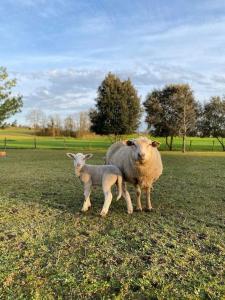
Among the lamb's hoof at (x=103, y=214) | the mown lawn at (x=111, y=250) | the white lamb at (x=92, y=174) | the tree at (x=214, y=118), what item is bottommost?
the mown lawn at (x=111, y=250)

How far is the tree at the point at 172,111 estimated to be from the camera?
143ft

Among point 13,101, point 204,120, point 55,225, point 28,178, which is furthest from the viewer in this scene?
point 204,120

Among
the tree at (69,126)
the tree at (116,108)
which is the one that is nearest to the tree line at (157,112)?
the tree at (116,108)

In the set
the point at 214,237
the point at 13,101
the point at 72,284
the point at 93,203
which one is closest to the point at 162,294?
the point at 72,284


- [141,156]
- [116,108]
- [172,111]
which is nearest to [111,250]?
[141,156]

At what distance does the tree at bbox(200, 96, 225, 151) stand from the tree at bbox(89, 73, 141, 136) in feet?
29.7

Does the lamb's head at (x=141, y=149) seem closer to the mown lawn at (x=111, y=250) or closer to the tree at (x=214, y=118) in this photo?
the mown lawn at (x=111, y=250)

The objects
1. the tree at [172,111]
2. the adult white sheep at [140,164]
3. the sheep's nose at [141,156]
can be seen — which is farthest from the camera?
the tree at [172,111]

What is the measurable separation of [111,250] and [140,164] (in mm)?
3057

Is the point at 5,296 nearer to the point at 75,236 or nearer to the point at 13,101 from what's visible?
the point at 75,236

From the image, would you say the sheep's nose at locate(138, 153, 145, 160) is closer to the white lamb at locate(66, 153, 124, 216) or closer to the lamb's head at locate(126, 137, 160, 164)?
the lamb's head at locate(126, 137, 160, 164)

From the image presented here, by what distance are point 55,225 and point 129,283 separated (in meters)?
3.08

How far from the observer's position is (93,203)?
956 cm

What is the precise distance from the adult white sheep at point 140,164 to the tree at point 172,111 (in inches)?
1350
